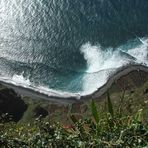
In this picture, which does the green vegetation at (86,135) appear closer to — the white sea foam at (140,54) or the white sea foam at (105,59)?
the white sea foam at (105,59)

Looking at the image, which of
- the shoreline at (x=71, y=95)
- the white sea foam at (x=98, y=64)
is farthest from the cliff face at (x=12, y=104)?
the white sea foam at (x=98, y=64)

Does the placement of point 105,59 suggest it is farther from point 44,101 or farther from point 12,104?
point 12,104

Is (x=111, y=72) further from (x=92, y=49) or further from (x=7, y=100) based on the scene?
(x=7, y=100)

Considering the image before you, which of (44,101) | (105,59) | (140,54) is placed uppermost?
(140,54)

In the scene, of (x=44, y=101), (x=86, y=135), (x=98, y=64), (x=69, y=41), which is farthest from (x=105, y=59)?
(x=86, y=135)

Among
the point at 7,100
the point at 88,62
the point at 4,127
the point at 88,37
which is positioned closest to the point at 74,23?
the point at 88,37

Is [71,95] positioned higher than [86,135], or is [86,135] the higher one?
[71,95]
